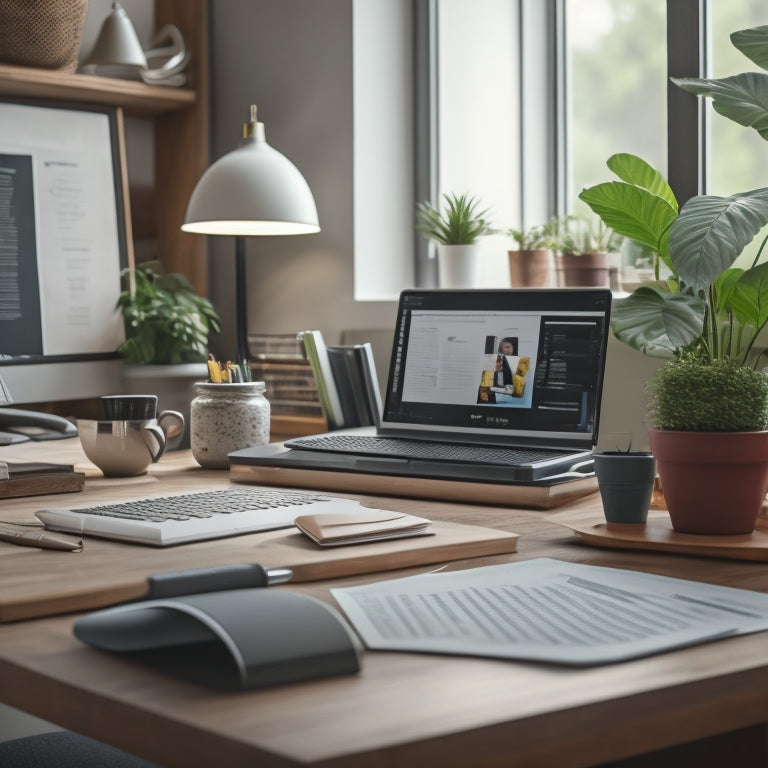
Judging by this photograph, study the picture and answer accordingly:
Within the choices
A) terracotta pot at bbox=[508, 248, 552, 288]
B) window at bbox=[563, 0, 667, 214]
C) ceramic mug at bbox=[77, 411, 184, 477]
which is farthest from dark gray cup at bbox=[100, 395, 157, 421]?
window at bbox=[563, 0, 667, 214]

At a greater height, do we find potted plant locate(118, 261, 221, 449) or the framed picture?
the framed picture

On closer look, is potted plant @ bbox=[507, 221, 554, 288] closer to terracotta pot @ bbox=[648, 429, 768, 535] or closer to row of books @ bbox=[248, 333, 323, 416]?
row of books @ bbox=[248, 333, 323, 416]

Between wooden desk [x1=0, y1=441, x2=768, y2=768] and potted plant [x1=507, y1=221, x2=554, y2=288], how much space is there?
166 centimetres

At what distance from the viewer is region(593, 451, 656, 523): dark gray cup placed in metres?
1.24

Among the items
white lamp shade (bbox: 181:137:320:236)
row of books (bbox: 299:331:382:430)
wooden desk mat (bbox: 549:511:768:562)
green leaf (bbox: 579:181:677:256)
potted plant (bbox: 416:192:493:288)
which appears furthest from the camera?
potted plant (bbox: 416:192:493:288)

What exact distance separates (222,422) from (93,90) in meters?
1.15

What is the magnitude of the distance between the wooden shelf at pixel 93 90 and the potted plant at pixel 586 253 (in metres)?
1.05

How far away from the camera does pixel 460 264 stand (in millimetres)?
2488

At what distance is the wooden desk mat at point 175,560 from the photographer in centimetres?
94

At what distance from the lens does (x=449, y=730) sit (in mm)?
620

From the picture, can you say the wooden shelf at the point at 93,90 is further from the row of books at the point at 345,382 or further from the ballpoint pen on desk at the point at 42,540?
the ballpoint pen on desk at the point at 42,540

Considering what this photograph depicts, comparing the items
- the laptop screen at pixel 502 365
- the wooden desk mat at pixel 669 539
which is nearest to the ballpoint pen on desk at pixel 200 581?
the wooden desk mat at pixel 669 539

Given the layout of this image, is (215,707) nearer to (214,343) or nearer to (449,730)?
(449,730)

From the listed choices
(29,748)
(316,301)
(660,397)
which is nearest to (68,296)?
(316,301)
